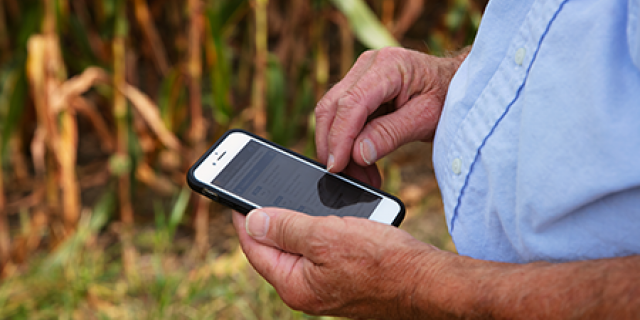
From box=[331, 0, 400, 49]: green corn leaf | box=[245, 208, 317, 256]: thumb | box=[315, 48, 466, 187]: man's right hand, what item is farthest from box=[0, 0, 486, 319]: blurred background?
box=[245, 208, 317, 256]: thumb

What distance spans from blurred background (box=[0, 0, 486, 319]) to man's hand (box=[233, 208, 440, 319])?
49 cm

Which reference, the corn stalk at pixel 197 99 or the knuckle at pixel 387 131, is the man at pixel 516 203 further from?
the corn stalk at pixel 197 99

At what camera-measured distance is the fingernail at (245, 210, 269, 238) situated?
1.65 ft

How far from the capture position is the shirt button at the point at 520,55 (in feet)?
1.28

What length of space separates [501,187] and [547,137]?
0.06 m

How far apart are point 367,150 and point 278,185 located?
11cm

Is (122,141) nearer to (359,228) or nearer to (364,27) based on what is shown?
(364,27)

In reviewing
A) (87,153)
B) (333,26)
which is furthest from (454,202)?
(333,26)

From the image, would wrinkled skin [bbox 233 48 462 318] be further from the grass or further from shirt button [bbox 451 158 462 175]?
the grass

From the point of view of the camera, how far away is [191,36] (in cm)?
101

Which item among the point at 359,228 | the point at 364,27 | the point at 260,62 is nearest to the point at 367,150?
the point at 359,228

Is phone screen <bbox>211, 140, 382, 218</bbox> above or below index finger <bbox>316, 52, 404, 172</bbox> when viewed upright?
below

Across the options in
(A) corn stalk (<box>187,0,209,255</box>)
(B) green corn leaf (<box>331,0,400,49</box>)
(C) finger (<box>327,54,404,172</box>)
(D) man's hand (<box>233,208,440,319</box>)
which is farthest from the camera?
(A) corn stalk (<box>187,0,209,255</box>)

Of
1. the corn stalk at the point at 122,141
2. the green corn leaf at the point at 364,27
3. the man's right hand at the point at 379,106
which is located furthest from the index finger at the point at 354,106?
the corn stalk at the point at 122,141
